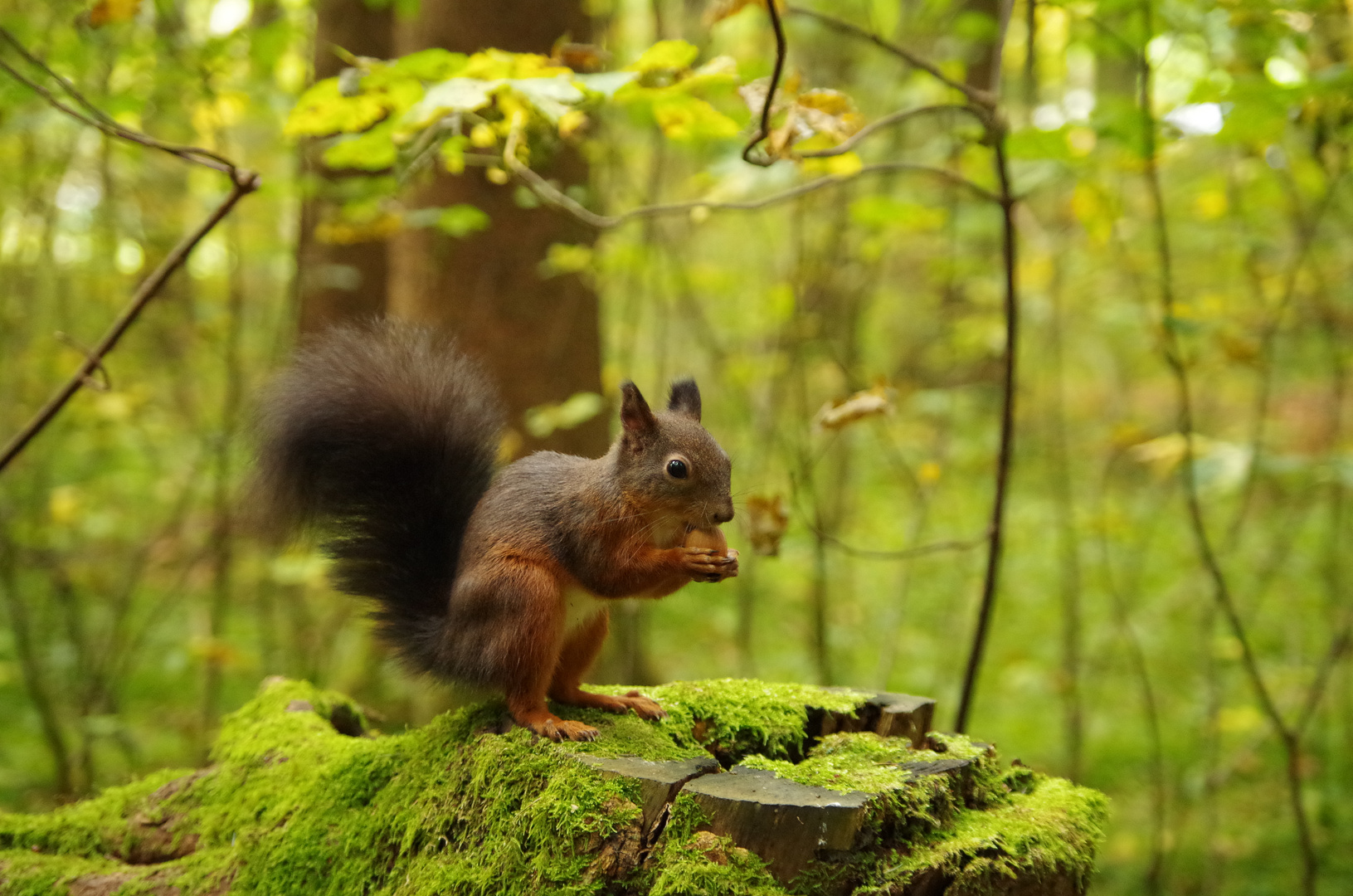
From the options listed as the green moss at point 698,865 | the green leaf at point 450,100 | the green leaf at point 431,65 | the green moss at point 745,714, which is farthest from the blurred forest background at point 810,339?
the green moss at point 698,865

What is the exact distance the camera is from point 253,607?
24.0 feet

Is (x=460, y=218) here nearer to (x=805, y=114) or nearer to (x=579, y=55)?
(x=579, y=55)

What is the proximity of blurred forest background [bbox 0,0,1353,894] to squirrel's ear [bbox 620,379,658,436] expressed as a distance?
1.91 ft

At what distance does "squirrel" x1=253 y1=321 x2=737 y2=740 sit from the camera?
196 cm

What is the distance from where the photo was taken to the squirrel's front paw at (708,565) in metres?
1.92

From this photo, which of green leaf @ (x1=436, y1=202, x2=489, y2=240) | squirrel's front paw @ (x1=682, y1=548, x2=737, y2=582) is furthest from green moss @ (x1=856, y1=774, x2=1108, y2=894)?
green leaf @ (x1=436, y1=202, x2=489, y2=240)

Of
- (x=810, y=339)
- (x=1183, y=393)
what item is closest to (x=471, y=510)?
(x=1183, y=393)

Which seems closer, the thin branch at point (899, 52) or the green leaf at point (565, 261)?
the thin branch at point (899, 52)

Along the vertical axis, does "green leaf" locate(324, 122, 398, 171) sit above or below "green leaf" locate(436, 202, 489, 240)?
below

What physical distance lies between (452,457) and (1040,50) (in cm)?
507

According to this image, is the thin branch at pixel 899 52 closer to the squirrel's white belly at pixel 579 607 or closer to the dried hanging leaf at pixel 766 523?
the dried hanging leaf at pixel 766 523

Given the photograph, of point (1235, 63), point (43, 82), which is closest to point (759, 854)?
point (43, 82)

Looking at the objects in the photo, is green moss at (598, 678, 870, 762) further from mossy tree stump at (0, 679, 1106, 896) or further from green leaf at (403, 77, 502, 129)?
green leaf at (403, 77, 502, 129)

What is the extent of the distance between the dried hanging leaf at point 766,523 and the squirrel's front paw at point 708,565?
0.63 meters
